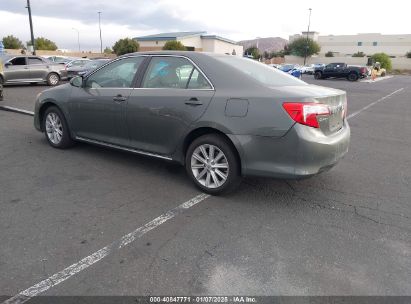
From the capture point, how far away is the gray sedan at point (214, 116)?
3781mm

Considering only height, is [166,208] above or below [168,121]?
below

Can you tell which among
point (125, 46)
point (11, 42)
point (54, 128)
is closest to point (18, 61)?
point (54, 128)

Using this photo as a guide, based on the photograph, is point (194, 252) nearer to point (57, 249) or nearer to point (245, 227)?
point (245, 227)

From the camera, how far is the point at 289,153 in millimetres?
3760

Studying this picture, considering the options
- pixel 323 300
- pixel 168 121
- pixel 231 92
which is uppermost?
pixel 231 92

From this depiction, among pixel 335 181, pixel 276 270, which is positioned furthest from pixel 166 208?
pixel 335 181

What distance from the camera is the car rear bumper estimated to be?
12.2ft

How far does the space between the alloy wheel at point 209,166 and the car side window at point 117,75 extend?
4.76 ft

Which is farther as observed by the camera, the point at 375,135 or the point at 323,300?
the point at 375,135

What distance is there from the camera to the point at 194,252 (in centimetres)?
312

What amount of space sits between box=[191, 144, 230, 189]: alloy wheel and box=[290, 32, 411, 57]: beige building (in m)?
103

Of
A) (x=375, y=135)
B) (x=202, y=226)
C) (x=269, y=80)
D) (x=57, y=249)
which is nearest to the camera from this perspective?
(x=57, y=249)

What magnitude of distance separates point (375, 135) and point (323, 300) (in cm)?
641

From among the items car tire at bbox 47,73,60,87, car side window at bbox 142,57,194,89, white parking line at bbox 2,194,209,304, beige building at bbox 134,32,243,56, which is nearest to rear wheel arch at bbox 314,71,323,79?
car tire at bbox 47,73,60,87
